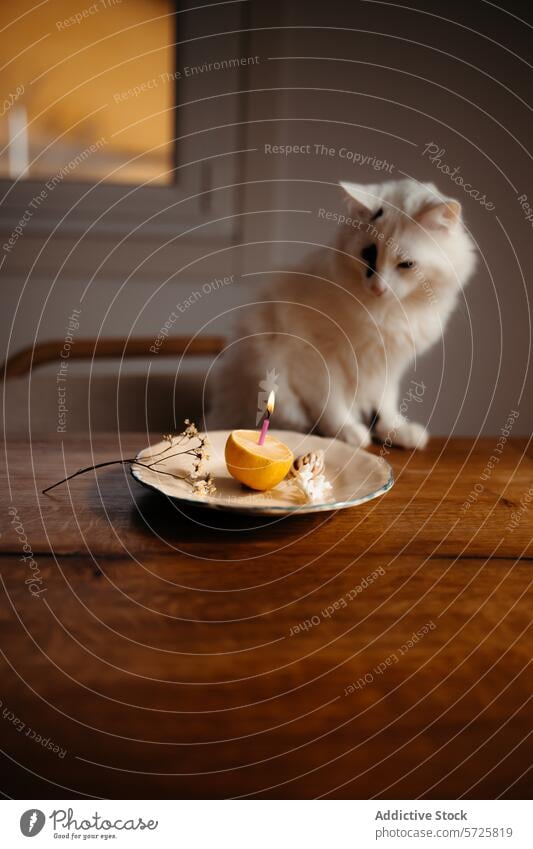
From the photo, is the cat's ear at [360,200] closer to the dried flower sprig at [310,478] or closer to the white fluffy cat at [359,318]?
the white fluffy cat at [359,318]

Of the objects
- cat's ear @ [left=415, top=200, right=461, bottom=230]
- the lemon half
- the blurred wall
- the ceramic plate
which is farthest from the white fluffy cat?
the blurred wall

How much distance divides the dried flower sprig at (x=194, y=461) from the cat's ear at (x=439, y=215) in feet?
1.50

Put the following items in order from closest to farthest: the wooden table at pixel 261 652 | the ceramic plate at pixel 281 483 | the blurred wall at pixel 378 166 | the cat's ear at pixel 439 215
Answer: the wooden table at pixel 261 652, the ceramic plate at pixel 281 483, the cat's ear at pixel 439 215, the blurred wall at pixel 378 166

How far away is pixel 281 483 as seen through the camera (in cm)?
76

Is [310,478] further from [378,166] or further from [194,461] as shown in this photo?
[378,166]

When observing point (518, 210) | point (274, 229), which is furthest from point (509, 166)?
point (274, 229)

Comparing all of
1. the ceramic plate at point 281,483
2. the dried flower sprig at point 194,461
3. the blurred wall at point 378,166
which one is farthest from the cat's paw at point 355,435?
the blurred wall at point 378,166

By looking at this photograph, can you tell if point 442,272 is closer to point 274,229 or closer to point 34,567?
point 34,567

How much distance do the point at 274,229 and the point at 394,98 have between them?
0.42 metres

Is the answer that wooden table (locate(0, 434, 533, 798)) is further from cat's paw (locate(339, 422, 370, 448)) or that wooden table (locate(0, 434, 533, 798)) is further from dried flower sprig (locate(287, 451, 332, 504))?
cat's paw (locate(339, 422, 370, 448))

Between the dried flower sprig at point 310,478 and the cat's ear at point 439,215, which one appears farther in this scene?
the cat's ear at point 439,215

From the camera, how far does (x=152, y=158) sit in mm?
1819

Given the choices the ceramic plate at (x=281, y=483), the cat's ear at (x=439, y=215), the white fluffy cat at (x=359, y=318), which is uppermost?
the cat's ear at (x=439, y=215)

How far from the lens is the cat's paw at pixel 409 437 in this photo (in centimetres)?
103
